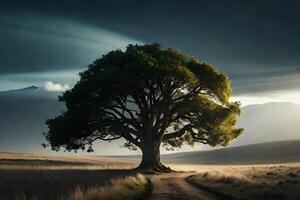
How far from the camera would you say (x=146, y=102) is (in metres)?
61.8

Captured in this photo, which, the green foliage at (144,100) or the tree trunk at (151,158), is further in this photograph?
the tree trunk at (151,158)

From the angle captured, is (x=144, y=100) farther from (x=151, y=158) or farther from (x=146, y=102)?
(x=151, y=158)

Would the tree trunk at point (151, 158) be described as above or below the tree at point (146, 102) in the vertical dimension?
Answer: below

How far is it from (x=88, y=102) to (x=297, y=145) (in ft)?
427

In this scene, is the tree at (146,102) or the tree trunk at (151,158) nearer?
the tree at (146,102)

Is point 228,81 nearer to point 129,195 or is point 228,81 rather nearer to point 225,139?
point 225,139

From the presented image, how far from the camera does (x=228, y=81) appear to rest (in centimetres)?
6172

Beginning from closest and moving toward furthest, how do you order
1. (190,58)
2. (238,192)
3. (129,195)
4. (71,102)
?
(129,195) → (238,192) → (71,102) → (190,58)

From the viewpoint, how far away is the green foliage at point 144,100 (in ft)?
187

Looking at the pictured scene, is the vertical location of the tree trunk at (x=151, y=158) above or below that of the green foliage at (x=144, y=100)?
below

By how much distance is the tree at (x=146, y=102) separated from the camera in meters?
57.1

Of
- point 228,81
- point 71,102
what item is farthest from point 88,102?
point 228,81

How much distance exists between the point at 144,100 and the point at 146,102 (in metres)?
0.37

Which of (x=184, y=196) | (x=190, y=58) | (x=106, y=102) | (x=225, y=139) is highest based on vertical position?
(x=190, y=58)
